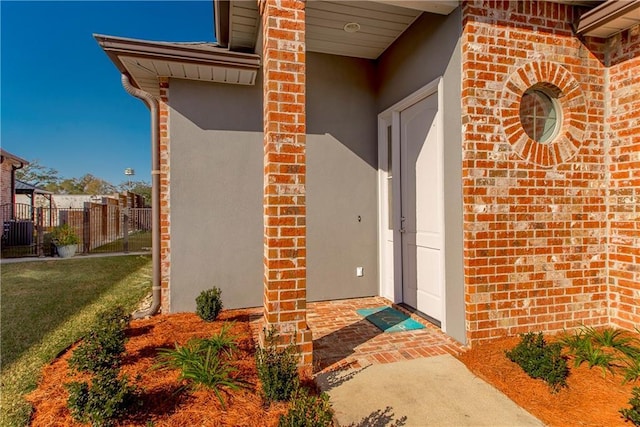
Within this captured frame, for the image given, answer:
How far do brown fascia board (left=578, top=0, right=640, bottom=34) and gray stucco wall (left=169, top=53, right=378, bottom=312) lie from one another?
8.86 feet

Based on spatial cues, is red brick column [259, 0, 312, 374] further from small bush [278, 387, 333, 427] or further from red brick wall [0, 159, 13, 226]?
red brick wall [0, 159, 13, 226]

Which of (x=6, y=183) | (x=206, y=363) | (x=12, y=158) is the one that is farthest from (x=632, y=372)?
(x=6, y=183)

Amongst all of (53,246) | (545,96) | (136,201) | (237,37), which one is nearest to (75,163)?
(136,201)

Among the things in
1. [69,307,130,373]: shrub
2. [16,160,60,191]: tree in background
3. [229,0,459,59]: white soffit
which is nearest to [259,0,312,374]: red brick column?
[229,0,459,59]: white soffit

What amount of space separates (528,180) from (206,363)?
11.8 ft

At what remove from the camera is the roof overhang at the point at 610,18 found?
3.07 metres

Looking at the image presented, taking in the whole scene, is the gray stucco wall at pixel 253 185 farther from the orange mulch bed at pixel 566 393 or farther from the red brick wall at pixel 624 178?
the red brick wall at pixel 624 178

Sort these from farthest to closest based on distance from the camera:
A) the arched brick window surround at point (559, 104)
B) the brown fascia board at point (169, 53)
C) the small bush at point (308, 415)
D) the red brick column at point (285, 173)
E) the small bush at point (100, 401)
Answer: the brown fascia board at point (169, 53), the arched brick window surround at point (559, 104), the red brick column at point (285, 173), the small bush at point (100, 401), the small bush at point (308, 415)

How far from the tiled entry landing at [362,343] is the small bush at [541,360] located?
0.57 metres

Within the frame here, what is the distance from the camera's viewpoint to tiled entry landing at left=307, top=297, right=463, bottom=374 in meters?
3.08

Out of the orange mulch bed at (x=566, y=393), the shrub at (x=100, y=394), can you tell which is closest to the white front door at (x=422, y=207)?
the orange mulch bed at (x=566, y=393)

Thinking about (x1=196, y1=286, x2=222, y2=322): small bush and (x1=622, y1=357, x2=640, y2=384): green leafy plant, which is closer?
(x1=622, y1=357, x2=640, y2=384): green leafy plant

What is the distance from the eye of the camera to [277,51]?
8.82 ft

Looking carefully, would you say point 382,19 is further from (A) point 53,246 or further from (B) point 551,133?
(A) point 53,246
